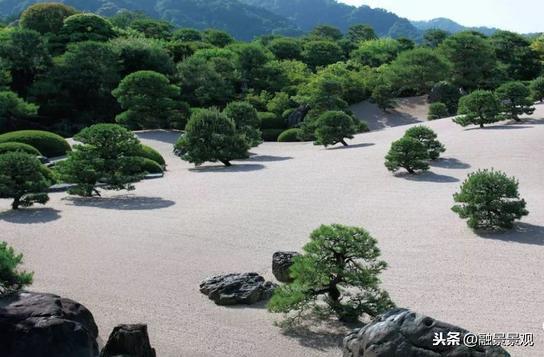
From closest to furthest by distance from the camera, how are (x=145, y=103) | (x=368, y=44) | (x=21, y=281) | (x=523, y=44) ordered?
(x=21, y=281) < (x=145, y=103) < (x=523, y=44) < (x=368, y=44)

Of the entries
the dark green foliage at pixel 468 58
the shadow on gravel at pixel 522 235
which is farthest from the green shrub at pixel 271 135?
the shadow on gravel at pixel 522 235

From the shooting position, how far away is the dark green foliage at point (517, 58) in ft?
164

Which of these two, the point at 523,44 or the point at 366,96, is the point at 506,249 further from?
the point at 523,44

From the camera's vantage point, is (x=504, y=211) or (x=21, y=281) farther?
(x=504, y=211)

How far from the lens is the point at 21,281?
7.25m

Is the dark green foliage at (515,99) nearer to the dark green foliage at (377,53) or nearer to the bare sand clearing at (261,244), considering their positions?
the bare sand clearing at (261,244)

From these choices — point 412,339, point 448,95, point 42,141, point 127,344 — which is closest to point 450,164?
point 412,339

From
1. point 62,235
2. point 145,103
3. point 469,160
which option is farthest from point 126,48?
point 62,235

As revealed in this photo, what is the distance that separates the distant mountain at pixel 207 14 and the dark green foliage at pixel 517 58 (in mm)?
121838

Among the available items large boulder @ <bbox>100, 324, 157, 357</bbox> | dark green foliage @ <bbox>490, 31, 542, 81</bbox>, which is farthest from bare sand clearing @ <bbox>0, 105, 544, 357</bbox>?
dark green foliage @ <bbox>490, 31, 542, 81</bbox>

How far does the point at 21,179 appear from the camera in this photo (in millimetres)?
14875

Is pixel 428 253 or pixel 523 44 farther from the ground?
pixel 523 44

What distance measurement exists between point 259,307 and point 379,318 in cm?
298

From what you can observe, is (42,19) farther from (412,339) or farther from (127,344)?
(412,339)
